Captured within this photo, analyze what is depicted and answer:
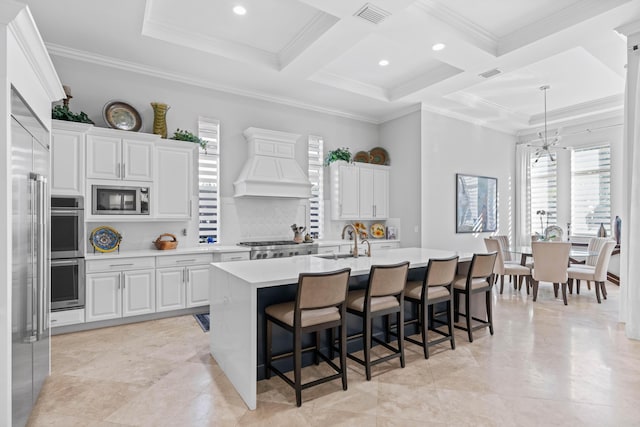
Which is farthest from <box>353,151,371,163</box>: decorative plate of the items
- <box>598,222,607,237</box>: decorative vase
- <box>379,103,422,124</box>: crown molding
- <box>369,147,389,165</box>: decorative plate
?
<box>598,222,607,237</box>: decorative vase

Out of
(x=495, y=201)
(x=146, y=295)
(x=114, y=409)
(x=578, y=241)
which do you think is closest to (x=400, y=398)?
(x=114, y=409)

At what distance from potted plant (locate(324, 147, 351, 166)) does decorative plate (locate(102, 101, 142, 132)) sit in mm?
3048

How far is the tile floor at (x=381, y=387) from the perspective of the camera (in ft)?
7.58

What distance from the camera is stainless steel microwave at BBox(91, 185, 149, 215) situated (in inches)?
162

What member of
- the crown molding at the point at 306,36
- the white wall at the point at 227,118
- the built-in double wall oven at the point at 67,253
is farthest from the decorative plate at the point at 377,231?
the built-in double wall oven at the point at 67,253

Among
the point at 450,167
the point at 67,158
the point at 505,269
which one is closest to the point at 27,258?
the point at 67,158

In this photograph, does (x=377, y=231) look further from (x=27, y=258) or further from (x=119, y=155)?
(x=27, y=258)

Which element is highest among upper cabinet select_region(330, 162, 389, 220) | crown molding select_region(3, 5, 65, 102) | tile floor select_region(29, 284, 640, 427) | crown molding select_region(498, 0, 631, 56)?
crown molding select_region(498, 0, 631, 56)

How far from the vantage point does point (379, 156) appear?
6.89 m

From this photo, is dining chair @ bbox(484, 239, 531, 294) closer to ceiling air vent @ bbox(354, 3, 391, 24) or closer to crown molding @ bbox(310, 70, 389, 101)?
crown molding @ bbox(310, 70, 389, 101)

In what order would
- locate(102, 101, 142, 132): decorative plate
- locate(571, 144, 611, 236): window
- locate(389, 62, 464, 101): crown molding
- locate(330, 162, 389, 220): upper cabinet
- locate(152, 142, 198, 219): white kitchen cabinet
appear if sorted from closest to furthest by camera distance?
locate(102, 101, 142, 132): decorative plate → locate(152, 142, 198, 219): white kitchen cabinet → locate(389, 62, 464, 101): crown molding → locate(330, 162, 389, 220): upper cabinet → locate(571, 144, 611, 236): window

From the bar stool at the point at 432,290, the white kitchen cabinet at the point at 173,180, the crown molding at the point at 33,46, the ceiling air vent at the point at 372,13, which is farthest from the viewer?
the white kitchen cabinet at the point at 173,180

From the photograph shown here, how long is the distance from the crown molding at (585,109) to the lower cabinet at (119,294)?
7.76m

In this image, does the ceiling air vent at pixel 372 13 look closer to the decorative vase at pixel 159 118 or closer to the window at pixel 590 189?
the decorative vase at pixel 159 118
